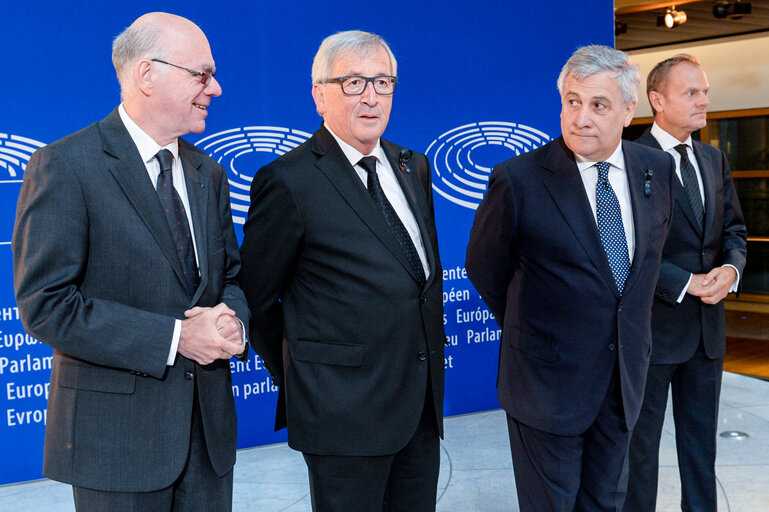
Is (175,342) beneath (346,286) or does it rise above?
beneath

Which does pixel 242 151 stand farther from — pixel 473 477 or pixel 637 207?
pixel 637 207

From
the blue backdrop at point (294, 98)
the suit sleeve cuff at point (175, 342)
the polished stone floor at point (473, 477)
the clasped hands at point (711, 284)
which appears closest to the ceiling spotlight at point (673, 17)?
the blue backdrop at point (294, 98)

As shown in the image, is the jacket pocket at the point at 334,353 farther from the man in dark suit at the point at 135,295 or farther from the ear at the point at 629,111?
the ear at the point at 629,111

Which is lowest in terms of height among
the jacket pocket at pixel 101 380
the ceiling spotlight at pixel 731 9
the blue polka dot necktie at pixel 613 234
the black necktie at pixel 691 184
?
the jacket pocket at pixel 101 380

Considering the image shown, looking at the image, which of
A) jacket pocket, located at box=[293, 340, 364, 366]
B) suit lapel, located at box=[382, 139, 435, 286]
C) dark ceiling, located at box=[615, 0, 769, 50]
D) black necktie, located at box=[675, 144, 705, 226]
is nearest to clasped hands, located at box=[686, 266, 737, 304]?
black necktie, located at box=[675, 144, 705, 226]

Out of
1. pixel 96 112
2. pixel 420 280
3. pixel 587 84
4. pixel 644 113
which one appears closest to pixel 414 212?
pixel 420 280

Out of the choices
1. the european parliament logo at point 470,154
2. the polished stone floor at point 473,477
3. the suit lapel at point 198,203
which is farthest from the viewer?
the european parliament logo at point 470,154

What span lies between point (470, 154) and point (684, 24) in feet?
21.6

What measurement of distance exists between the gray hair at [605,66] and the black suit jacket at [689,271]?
83 centimetres

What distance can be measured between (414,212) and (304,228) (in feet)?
1.17

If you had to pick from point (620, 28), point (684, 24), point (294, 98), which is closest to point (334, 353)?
point (294, 98)

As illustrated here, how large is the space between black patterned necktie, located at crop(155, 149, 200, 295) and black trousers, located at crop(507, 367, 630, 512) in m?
1.25

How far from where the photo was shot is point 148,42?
201 cm

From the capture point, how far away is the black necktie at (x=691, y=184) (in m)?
3.24
